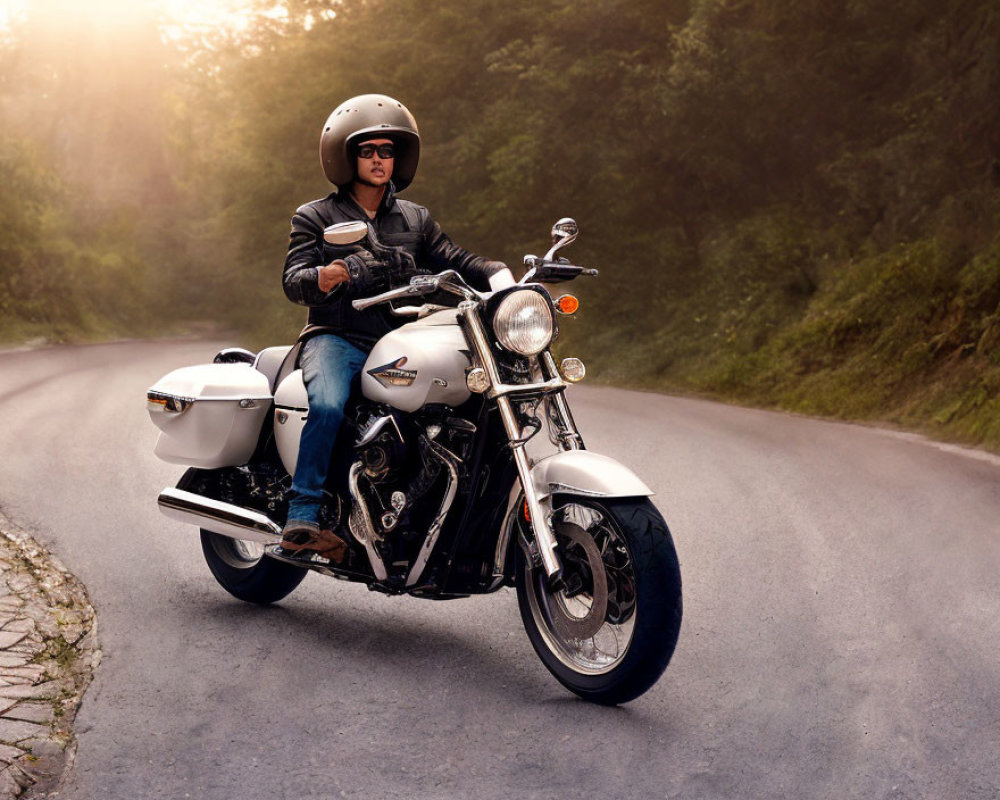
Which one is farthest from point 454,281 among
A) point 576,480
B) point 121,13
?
point 121,13

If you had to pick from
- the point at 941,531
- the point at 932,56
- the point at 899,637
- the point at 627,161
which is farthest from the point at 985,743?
the point at 627,161

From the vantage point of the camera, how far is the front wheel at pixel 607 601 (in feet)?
14.1

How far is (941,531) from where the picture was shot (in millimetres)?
7777

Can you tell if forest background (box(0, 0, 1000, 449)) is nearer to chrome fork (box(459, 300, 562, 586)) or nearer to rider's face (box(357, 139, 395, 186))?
rider's face (box(357, 139, 395, 186))

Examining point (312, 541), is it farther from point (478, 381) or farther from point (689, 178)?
point (689, 178)

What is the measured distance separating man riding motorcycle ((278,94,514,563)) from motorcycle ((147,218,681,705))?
5.1 inches

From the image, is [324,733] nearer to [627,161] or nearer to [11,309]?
[627,161]

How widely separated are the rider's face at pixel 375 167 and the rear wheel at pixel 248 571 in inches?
72.4

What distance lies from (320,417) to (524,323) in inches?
40.2

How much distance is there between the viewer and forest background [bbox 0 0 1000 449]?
16469mm

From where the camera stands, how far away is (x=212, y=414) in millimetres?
5727

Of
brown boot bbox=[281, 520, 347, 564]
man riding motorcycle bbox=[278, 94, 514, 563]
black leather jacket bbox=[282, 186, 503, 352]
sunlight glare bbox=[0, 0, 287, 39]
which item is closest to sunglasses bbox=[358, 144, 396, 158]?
man riding motorcycle bbox=[278, 94, 514, 563]

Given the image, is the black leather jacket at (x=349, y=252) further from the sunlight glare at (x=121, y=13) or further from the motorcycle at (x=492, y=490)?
the sunlight glare at (x=121, y=13)

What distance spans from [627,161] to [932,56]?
21.8ft
